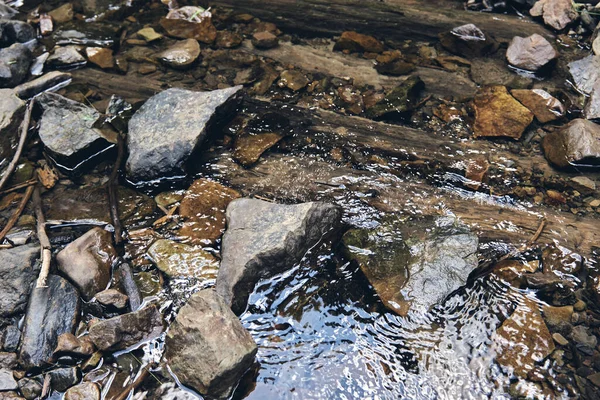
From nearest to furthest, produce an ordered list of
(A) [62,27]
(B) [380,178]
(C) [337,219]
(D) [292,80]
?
(C) [337,219] < (B) [380,178] < (D) [292,80] < (A) [62,27]

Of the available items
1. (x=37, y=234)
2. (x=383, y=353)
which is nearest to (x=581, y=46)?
(x=383, y=353)

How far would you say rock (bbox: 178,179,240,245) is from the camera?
128 inches

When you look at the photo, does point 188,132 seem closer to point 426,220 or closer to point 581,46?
point 426,220

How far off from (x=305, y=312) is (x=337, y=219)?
67 centimetres

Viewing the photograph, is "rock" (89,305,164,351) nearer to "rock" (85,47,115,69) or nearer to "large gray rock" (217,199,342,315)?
"large gray rock" (217,199,342,315)

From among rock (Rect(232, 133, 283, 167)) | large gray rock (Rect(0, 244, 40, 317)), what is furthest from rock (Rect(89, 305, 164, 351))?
rock (Rect(232, 133, 283, 167))

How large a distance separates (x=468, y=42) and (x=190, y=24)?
8.88 ft

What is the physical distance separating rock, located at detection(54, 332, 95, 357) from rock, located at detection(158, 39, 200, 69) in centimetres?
268

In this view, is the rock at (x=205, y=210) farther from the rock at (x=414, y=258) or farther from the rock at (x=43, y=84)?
the rock at (x=43, y=84)

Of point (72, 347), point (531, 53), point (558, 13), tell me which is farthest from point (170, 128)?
point (558, 13)

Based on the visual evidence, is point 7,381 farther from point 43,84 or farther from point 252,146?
point 43,84

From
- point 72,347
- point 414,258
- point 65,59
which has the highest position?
point 65,59

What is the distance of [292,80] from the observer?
14.2ft

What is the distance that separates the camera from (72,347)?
2670 mm
